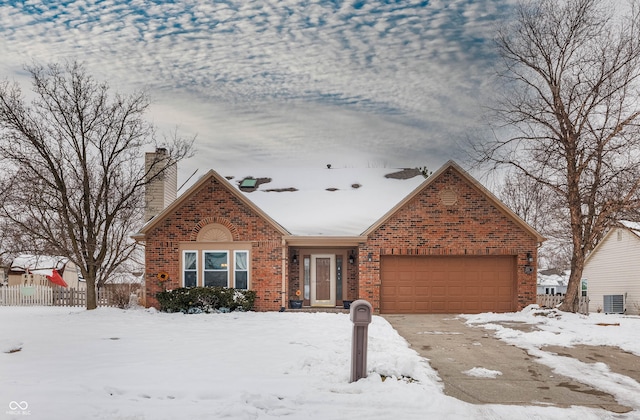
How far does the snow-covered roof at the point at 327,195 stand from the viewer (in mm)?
19844

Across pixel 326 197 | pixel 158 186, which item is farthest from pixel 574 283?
pixel 158 186

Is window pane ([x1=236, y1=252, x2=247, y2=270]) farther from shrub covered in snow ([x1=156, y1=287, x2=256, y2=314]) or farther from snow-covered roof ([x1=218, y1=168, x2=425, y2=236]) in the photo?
snow-covered roof ([x1=218, y1=168, x2=425, y2=236])

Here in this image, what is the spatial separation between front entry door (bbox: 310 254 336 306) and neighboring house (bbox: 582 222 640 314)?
15824mm

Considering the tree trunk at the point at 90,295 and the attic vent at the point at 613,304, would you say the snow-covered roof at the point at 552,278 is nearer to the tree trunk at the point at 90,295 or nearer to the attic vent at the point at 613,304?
the attic vent at the point at 613,304

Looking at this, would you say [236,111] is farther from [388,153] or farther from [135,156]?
[388,153]

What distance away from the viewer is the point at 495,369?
8656 millimetres

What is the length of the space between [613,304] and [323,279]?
19.2 meters

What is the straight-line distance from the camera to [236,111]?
19.2 metres

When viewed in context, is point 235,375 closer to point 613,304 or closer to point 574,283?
point 574,283

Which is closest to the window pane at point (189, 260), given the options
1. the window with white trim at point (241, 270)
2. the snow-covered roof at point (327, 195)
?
the window with white trim at point (241, 270)

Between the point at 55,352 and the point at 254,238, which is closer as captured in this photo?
the point at 55,352

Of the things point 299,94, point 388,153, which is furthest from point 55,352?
point 388,153

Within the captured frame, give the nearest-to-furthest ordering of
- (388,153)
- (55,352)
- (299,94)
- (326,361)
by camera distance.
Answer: (326,361) < (55,352) < (299,94) < (388,153)

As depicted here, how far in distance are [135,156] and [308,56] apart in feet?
37.2
